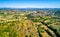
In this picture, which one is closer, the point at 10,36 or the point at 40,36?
the point at 10,36

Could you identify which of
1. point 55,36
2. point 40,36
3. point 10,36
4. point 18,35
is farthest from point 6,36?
point 55,36

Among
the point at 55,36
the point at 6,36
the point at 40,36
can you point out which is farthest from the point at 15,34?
the point at 55,36

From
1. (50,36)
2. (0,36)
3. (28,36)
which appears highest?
(0,36)

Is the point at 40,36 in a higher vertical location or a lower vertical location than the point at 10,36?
lower

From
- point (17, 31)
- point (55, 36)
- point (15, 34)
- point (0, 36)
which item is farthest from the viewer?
point (55, 36)

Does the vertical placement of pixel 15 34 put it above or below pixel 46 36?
above

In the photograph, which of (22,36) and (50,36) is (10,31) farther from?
(50,36)

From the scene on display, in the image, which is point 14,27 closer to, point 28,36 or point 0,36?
point 28,36

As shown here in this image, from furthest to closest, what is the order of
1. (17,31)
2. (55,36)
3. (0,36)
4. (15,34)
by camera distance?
1. (55,36)
2. (17,31)
3. (15,34)
4. (0,36)

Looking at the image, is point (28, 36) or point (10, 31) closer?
point (10, 31)
